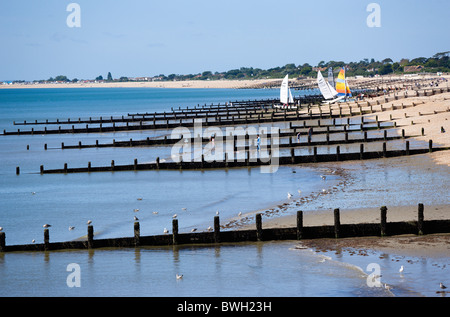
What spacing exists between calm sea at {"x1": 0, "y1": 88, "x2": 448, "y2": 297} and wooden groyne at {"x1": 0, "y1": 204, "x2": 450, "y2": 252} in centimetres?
39

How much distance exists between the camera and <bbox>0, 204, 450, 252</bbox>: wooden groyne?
24750 millimetres

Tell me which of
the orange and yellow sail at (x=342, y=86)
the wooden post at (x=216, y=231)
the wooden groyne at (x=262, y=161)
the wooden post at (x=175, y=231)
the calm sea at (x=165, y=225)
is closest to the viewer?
the calm sea at (x=165, y=225)

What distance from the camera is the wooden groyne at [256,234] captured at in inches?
974

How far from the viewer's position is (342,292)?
63.6 feet

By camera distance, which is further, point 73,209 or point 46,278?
point 73,209

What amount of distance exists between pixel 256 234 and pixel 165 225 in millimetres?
5749

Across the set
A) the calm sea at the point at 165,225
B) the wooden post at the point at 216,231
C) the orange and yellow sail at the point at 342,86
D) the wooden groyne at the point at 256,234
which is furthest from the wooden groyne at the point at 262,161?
the orange and yellow sail at the point at 342,86

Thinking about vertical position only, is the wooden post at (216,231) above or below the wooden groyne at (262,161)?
below

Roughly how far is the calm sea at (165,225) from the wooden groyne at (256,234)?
0.39 metres

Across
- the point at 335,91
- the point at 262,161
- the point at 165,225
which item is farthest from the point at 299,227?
the point at 335,91

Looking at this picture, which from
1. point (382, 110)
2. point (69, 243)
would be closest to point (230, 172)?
point (69, 243)

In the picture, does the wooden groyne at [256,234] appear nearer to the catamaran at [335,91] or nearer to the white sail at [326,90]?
the catamaran at [335,91]

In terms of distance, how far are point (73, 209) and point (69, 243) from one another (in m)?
10.0
